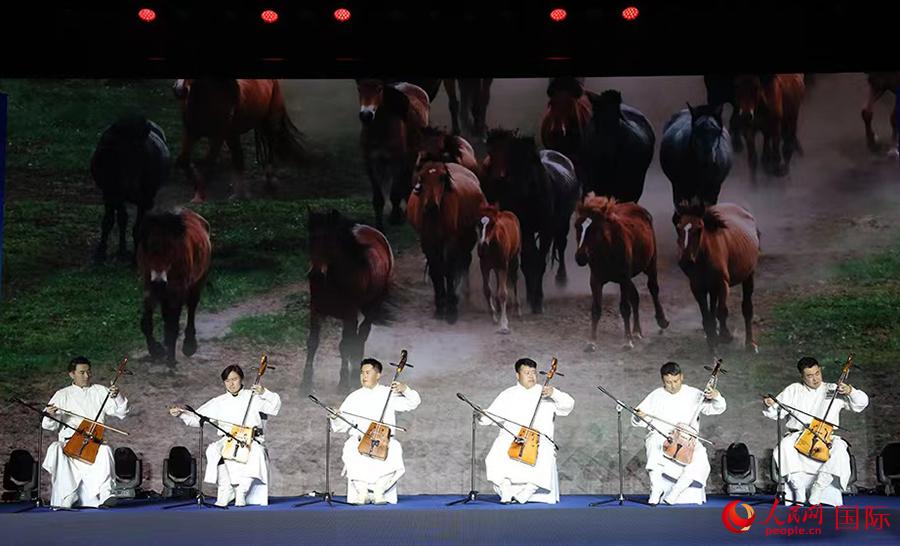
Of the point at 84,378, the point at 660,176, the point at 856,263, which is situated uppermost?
the point at 660,176

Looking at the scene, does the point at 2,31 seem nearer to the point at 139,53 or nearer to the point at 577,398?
the point at 139,53

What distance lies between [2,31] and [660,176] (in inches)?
237

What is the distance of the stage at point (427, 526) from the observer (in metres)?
7.00

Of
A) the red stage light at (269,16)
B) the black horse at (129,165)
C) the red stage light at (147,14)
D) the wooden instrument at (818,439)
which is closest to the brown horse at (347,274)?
the black horse at (129,165)

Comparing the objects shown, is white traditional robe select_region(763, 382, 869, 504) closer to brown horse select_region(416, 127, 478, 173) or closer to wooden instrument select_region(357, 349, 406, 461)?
wooden instrument select_region(357, 349, 406, 461)

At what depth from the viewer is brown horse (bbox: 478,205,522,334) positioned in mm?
10070

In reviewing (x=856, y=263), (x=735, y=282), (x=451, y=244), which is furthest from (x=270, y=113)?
(x=856, y=263)

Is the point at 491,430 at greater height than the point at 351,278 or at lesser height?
lesser

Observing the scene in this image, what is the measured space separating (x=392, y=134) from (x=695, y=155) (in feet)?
9.53

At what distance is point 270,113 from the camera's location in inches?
404

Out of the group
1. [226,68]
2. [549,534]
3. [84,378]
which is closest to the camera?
[549,534]

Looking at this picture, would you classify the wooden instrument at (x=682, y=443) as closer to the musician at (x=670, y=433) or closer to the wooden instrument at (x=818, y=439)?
the musician at (x=670, y=433)

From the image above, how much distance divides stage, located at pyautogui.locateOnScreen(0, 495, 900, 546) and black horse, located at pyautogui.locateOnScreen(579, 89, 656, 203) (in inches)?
145

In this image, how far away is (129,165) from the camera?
33.6 ft
